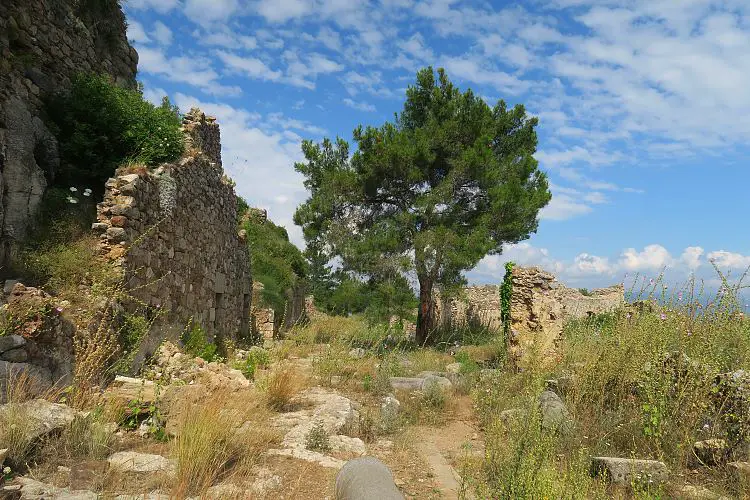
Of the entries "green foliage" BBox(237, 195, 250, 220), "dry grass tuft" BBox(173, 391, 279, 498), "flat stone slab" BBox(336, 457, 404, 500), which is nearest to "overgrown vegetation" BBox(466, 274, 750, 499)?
"flat stone slab" BBox(336, 457, 404, 500)

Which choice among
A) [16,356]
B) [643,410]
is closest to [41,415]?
[16,356]

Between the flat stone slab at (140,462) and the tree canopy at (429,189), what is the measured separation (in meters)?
10.1

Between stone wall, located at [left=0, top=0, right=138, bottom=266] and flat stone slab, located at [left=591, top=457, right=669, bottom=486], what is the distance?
19.5 feet

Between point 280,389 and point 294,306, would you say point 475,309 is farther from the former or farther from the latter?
point 280,389

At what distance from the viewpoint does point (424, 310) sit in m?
14.7

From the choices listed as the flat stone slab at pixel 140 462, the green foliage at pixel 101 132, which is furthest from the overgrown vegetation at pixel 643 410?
the green foliage at pixel 101 132

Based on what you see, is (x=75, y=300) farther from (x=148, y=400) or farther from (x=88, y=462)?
(x=88, y=462)

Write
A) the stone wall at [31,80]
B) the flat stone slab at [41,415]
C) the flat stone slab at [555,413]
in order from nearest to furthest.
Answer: the flat stone slab at [41,415], the flat stone slab at [555,413], the stone wall at [31,80]

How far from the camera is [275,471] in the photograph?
12.9 ft

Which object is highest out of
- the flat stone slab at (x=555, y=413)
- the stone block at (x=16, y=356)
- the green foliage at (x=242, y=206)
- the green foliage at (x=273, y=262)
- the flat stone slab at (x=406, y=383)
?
the green foliage at (x=242, y=206)

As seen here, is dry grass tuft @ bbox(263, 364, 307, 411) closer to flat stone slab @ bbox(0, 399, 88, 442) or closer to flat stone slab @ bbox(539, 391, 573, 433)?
flat stone slab @ bbox(0, 399, 88, 442)

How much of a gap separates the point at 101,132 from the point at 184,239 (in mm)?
1914

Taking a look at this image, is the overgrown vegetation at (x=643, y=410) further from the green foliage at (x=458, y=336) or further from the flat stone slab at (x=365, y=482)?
the green foliage at (x=458, y=336)

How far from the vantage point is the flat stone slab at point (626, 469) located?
144 inches
